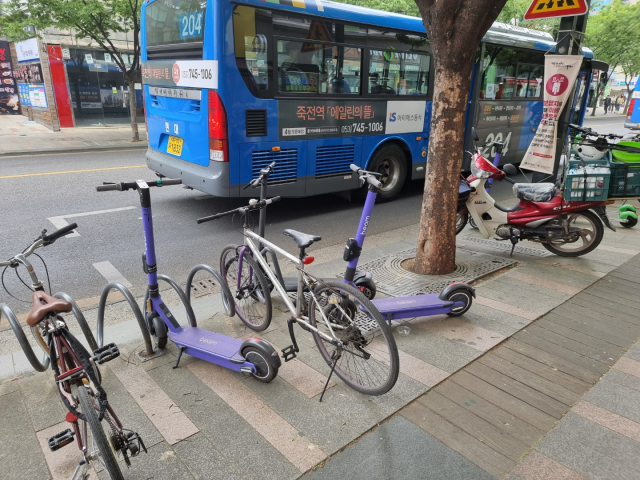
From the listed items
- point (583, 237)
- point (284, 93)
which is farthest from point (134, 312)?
point (583, 237)

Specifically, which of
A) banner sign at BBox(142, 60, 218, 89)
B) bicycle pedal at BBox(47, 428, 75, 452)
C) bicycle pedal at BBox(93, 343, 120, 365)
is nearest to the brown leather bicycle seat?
bicycle pedal at BBox(93, 343, 120, 365)

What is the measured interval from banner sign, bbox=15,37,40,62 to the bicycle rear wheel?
18.4 meters

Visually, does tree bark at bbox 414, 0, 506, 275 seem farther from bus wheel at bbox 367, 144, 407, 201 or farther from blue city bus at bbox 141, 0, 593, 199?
bus wheel at bbox 367, 144, 407, 201

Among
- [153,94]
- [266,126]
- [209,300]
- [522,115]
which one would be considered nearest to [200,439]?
[209,300]

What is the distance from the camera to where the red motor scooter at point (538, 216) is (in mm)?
5344

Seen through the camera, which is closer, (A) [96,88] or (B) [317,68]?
(B) [317,68]

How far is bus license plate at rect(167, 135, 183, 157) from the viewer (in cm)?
704

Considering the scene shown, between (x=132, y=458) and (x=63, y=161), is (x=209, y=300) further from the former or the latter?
(x=63, y=161)

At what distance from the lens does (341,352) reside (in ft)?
10.1

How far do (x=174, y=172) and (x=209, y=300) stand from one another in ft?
11.1

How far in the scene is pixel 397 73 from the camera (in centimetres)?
800

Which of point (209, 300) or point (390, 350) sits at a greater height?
point (390, 350)

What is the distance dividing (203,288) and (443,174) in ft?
8.89

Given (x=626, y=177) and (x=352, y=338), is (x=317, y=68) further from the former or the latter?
(x=352, y=338)
